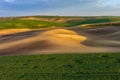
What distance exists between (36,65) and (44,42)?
34.4 ft

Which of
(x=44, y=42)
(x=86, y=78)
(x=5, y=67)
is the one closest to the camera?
(x=86, y=78)

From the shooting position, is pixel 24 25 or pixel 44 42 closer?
pixel 44 42

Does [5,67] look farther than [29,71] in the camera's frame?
Yes

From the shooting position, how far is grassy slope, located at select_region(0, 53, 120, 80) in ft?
49.9

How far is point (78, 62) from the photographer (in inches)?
710

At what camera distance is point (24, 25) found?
228 feet

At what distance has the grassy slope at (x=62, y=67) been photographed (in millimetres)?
15195

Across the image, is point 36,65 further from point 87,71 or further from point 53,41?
point 53,41

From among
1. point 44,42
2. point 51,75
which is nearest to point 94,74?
point 51,75

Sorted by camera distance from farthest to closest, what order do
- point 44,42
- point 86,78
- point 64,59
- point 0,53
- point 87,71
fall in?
1. point 44,42
2. point 0,53
3. point 64,59
4. point 87,71
5. point 86,78

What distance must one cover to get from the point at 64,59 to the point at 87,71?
11.4ft

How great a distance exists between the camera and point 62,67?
672 inches

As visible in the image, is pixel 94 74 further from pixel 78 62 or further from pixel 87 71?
pixel 78 62

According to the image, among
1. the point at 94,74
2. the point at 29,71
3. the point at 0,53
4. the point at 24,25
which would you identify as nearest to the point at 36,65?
the point at 29,71
